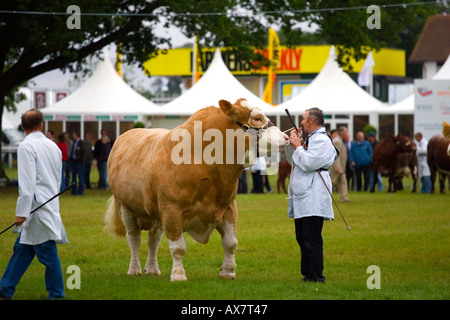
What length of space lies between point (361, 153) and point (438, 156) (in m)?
2.80

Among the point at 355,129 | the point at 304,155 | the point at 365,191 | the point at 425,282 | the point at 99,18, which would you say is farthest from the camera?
the point at 355,129

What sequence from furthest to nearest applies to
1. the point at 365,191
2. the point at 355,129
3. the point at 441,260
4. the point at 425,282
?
the point at 355,129, the point at 365,191, the point at 441,260, the point at 425,282

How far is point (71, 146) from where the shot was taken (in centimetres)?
2873

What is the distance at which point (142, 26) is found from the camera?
31.3 metres

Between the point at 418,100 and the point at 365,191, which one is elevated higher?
the point at 418,100

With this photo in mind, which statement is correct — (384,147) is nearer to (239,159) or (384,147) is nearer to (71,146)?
(71,146)

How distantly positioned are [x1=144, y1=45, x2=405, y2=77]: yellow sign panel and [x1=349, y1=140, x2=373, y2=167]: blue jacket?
3097 cm

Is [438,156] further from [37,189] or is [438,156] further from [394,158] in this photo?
[37,189]

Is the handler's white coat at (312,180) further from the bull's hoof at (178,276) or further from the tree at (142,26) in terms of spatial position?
the tree at (142,26)

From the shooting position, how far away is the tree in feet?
85.3

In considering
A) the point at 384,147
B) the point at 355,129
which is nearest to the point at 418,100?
the point at 384,147

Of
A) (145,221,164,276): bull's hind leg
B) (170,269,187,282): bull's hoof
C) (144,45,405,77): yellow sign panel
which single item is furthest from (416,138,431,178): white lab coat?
(144,45,405,77): yellow sign panel

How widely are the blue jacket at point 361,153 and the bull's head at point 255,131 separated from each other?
62.1ft

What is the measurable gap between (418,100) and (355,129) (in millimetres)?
15774
